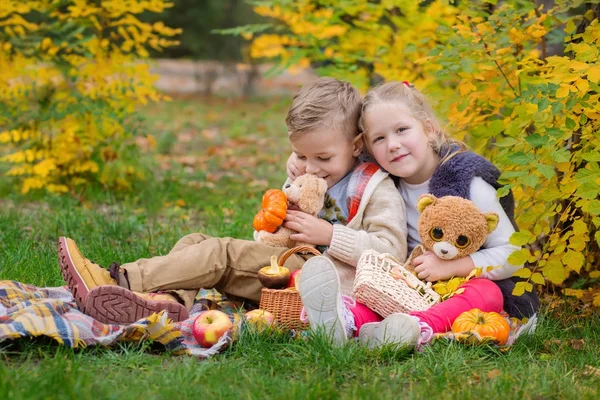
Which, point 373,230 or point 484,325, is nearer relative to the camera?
point 484,325

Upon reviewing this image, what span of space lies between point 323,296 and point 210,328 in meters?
0.46

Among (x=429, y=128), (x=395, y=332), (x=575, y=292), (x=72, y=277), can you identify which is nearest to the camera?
(x=395, y=332)

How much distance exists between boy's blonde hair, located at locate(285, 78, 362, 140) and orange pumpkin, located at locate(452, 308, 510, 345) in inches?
39.5

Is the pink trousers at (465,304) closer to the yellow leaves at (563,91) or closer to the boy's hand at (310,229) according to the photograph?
the boy's hand at (310,229)

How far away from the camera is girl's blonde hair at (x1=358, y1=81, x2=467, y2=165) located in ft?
11.3

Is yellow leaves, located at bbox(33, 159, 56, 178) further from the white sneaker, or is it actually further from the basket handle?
the white sneaker

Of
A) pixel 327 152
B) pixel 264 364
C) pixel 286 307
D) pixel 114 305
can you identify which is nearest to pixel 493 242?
pixel 327 152

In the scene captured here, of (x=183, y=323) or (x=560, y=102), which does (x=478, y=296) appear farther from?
(x=183, y=323)

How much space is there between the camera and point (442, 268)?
3.25 metres

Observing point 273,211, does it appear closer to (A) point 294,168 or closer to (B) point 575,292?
(A) point 294,168

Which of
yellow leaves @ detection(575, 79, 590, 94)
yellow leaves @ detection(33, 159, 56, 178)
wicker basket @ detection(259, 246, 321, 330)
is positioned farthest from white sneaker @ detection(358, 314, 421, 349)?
yellow leaves @ detection(33, 159, 56, 178)

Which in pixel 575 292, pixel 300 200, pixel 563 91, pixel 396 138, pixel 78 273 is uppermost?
pixel 563 91

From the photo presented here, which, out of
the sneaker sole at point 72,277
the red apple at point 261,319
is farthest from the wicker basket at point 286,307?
the sneaker sole at point 72,277

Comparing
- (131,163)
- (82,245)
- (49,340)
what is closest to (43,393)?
(49,340)
